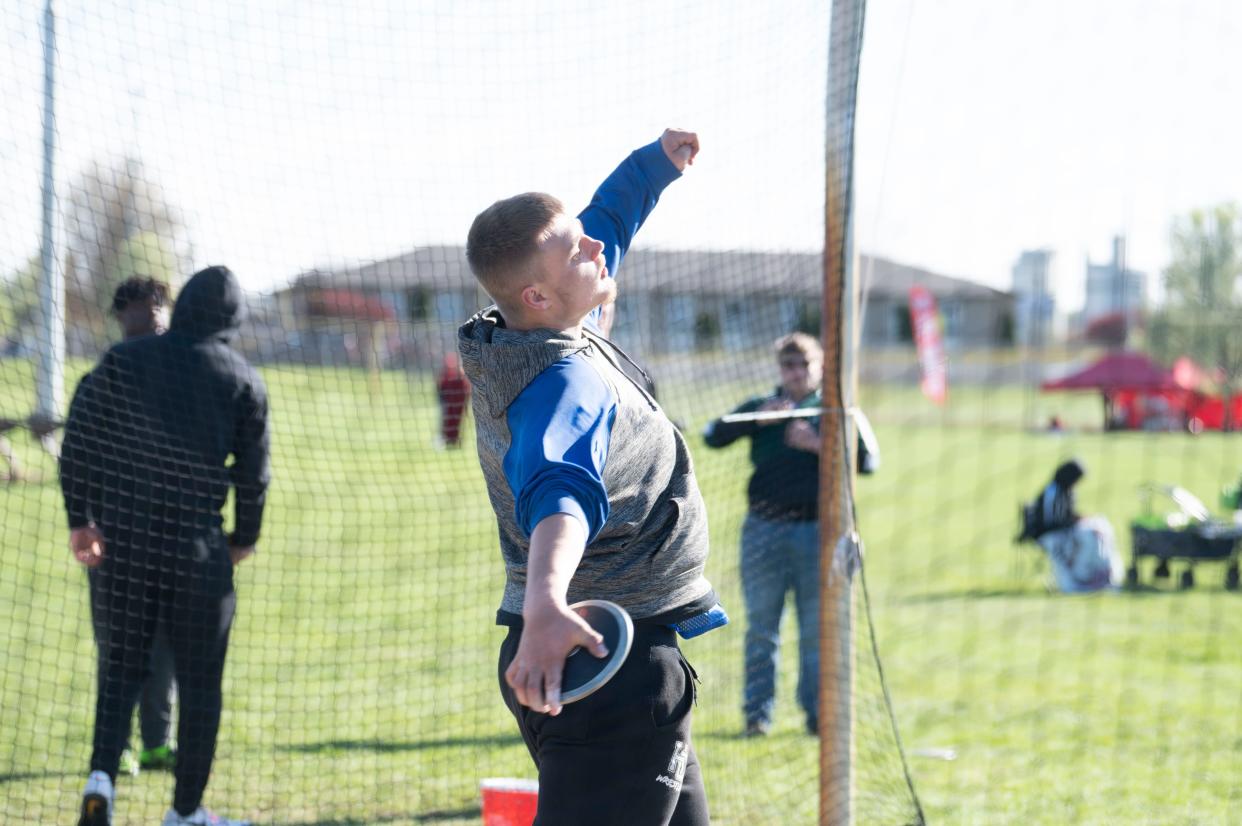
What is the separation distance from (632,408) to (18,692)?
460 cm

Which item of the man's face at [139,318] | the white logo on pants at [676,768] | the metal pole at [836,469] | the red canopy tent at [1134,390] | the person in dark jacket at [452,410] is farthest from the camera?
the red canopy tent at [1134,390]

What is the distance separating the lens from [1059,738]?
5.14 meters

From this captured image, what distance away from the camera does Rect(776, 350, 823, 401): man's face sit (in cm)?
490

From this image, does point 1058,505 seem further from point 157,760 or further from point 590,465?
point 590,465

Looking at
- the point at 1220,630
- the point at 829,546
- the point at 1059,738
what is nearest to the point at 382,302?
the point at 829,546

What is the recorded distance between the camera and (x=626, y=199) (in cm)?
261

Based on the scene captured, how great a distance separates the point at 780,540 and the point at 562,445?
342cm

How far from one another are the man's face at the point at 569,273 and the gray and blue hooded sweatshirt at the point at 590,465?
0.17 ft

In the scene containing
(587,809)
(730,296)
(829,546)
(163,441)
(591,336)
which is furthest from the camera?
(730,296)

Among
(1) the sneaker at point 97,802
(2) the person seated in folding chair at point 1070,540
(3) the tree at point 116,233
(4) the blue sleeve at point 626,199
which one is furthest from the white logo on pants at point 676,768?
(2) the person seated in folding chair at point 1070,540

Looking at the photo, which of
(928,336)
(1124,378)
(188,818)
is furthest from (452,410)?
(928,336)

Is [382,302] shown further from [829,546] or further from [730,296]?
[829,546]

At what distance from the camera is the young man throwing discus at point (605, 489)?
1.90 m

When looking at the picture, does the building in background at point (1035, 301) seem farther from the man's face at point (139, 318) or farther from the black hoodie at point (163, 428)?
the black hoodie at point (163, 428)
